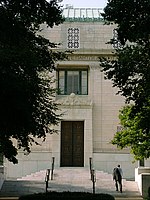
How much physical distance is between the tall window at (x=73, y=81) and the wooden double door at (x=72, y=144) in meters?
2.41

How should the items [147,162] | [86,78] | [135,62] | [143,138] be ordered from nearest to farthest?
[135,62]
[143,138]
[147,162]
[86,78]

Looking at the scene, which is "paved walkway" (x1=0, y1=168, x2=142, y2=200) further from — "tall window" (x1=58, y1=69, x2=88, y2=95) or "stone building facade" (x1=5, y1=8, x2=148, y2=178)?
"tall window" (x1=58, y1=69, x2=88, y2=95)

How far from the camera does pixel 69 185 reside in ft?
79.8

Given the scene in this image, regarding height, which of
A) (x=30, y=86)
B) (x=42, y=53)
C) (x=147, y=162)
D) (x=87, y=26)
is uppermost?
(x=87, y=26)

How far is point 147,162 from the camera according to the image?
3162 centimetres

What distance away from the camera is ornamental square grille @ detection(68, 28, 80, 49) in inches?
1325

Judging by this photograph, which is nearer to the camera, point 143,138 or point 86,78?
point 143,138

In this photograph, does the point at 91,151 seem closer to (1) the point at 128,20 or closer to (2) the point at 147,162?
(2) the point at 147,162

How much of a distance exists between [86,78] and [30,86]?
2036cm

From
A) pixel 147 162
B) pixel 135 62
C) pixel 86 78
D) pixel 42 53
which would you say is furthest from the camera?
pixel 86 78

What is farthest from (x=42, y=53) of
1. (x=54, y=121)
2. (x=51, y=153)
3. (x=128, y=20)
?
(x=51, y=153)

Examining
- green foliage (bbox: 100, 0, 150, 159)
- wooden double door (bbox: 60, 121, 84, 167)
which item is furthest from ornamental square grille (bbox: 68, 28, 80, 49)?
green foliage (bbox: 100, 0, 150, 159)

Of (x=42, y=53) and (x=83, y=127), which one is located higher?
(x=42, y=53)

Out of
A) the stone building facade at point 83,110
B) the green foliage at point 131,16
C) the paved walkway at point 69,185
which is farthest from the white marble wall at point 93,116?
the green foliage at point 131,16
